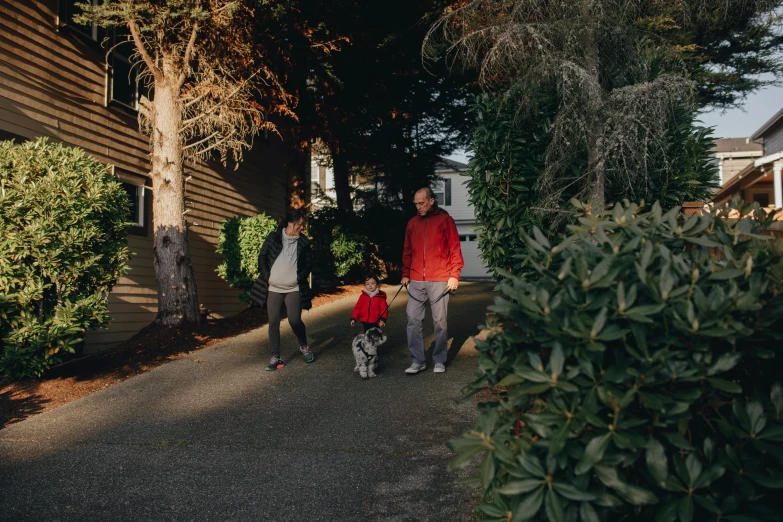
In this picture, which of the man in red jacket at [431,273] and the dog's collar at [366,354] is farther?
the man in red jacket at [431,273]

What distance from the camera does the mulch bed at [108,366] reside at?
637 cm

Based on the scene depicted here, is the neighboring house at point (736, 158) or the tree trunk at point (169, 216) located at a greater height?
the neighboring house at point (736, 158)

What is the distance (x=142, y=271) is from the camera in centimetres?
1127

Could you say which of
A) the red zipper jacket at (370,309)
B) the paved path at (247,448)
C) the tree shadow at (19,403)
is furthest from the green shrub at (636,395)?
the tree shadow at (19,403)

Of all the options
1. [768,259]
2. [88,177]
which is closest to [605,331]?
[768,259]

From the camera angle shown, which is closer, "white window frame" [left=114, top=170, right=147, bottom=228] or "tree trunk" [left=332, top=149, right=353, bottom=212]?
"white window frame" [left=114, top=170, right=147, bottom=228]

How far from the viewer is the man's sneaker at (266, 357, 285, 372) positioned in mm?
7434

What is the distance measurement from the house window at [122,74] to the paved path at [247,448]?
6.01m

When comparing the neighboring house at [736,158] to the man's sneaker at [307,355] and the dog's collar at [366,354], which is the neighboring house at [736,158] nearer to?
the man's sneaker at [307,355]

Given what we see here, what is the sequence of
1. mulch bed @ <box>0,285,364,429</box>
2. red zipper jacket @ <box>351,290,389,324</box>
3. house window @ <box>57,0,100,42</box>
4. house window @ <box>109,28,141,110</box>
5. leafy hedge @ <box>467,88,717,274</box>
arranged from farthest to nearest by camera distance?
house window @ <box>109,28,141,110</box> < house window @ <box>57,0,100,42</box> < red zipper jacket @ <box>351,290,389,324</box> < leafy hedge @ <box>467,88,717,274</box> < mulch bed @ <box>0,285,364,429</box>

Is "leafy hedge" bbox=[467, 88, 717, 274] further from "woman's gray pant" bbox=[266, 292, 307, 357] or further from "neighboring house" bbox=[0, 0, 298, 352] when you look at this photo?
"neighboring house" bbox=[0, 0, 298, 352]

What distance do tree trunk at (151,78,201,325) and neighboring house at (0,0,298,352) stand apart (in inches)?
24.4

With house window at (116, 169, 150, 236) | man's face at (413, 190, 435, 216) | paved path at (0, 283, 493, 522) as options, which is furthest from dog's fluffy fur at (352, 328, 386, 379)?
house window at (116, 169, 150, 236)

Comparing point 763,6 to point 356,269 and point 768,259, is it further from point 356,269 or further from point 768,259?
point 356,269
